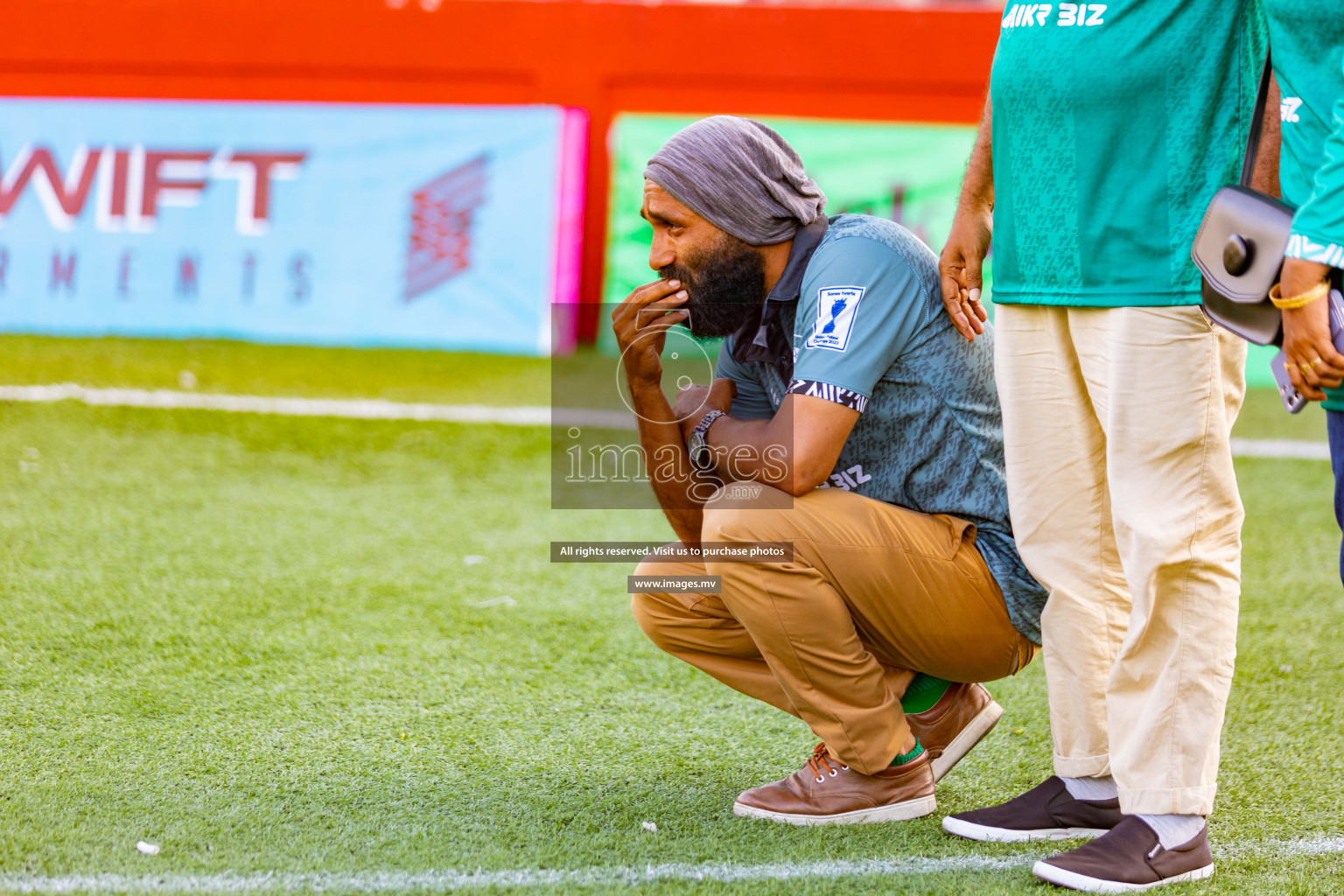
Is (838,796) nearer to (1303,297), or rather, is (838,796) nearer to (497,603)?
(1303,297)

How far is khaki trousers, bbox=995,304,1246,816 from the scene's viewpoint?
6.85 feet

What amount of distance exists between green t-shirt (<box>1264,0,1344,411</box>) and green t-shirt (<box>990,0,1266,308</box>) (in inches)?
5.6

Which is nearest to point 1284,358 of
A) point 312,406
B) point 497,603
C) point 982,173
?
point 982,173

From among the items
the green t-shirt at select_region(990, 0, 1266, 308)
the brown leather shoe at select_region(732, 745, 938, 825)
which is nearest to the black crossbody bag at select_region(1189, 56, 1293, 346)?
Result: the green t-shirt at select_region(990, 0, 1266, 308)

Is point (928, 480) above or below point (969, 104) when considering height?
below

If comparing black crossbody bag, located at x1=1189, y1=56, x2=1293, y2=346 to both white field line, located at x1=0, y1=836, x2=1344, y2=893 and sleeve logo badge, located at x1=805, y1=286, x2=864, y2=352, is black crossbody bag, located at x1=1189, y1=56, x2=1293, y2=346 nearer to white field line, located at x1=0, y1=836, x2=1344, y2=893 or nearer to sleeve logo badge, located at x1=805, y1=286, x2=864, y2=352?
sleeve logo badge, located at x1=805, y1=286, x2=864, y2=352

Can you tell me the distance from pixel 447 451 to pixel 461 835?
136 inches

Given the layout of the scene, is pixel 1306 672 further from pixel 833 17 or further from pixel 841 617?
pixel 833 17

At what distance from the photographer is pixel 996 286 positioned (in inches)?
91.3

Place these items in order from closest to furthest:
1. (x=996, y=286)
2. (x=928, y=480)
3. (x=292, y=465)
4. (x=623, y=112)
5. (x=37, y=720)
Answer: (x=996, y=286) → (x=928, y=480) → (x=37, y=720) → (x=292, y=465) → (x=623, y=112)

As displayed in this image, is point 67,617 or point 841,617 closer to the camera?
point 841,617

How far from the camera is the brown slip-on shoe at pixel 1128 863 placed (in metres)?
2.12

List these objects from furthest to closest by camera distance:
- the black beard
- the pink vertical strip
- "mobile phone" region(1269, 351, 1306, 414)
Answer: the pink vertical strip
the black beard
"mobile phone" region(1269, 351, 1306, 414)

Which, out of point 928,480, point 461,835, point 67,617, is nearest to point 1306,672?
point 928,480
